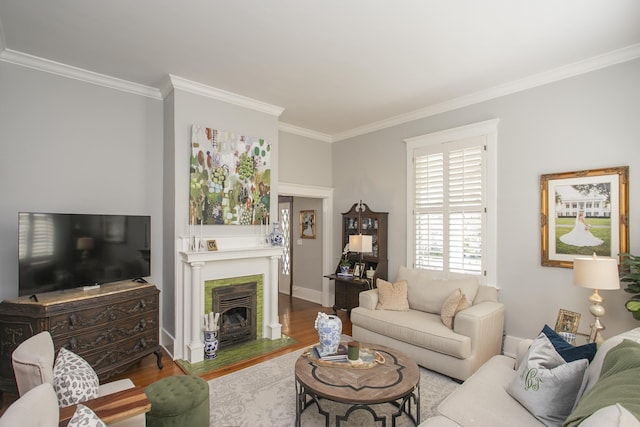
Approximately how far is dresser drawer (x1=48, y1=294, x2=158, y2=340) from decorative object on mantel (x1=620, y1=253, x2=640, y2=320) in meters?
4.34

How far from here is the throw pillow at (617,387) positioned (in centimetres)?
121

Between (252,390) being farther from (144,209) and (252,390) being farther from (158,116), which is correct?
(158,116)

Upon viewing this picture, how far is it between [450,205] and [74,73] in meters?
4.56

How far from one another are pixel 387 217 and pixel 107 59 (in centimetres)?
394

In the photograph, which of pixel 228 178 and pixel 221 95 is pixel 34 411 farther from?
pixel 221 95

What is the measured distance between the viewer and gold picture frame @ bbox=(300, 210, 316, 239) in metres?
6.38

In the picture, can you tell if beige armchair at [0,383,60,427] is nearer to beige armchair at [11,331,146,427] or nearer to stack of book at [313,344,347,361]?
beige armchair at [11,331,146,427]

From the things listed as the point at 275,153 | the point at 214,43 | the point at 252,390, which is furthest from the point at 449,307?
the point at 214,43

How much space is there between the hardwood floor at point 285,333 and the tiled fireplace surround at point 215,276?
26 centimetres

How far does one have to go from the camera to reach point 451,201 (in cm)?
429

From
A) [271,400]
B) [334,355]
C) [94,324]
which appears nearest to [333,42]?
[334,355]

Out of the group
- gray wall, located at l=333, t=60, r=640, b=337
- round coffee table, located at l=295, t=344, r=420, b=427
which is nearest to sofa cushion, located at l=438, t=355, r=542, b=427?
round coffee table, located at l=295, t=344, r=420, b=427

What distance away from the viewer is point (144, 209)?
3.95 meters

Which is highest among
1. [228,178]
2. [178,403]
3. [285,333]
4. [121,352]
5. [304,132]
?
[304,132]
